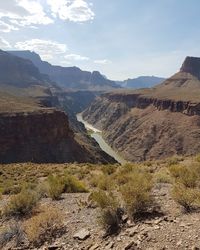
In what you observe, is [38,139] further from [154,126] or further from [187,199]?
[187,199]

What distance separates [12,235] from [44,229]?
47.5 inches

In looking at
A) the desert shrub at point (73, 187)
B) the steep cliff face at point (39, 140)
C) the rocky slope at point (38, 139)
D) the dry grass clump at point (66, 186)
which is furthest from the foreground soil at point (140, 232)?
the rocky slope at point (38, 139)

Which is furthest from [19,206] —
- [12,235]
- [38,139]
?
[38,139]

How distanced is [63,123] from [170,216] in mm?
66392

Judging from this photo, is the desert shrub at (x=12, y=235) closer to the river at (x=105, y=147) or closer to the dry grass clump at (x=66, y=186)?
the dry grass clump at (x=66, y=186)

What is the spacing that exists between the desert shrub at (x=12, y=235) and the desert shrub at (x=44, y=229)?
0.22m

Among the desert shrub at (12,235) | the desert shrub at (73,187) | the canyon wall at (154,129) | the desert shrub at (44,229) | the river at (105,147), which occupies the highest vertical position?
the desert shrub at (44,229)

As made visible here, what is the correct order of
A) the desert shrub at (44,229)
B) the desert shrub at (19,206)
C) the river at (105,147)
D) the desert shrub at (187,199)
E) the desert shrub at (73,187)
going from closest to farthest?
the desert shrub at (187,199), the desert shrub at (44,229), the desert shrub at (19,206), the desert shrub at (73,187), the river at (105,147)

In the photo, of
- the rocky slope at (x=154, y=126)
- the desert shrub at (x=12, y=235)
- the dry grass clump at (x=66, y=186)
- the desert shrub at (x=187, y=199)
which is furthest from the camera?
the rocky slope at (x=154, y=126)

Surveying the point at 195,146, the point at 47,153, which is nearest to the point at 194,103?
the point at 195,146

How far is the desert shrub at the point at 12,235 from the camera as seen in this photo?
10.6 m

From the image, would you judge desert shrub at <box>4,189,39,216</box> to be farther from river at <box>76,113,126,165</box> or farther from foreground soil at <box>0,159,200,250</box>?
river at <box>76,113,126,165</box>

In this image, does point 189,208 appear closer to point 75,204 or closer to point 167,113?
point 75,204

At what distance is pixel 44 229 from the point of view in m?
10.4
